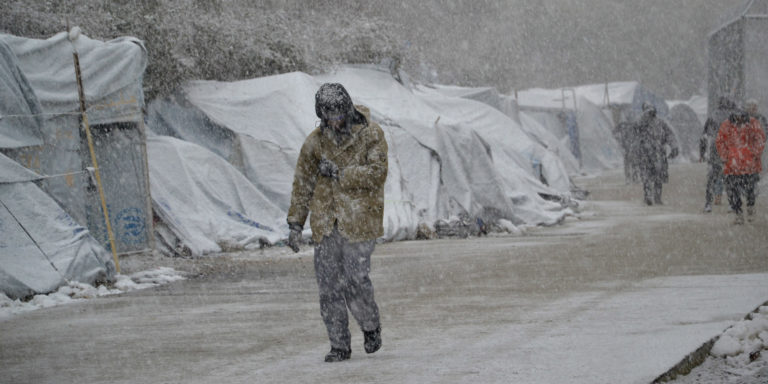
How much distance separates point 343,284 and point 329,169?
27.7 inches

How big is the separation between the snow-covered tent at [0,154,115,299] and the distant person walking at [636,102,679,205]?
12.0m

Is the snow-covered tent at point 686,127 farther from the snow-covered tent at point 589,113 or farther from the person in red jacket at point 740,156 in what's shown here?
the person in red jacket at point 740,156

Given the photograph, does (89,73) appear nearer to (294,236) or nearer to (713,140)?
(294,236)

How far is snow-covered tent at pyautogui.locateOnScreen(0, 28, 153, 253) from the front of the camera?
11.1m

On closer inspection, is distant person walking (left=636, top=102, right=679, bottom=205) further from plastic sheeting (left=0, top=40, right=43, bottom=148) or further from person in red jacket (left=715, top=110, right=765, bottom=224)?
plastic sheeting (left=0, top=40, right=43, bottom=148)

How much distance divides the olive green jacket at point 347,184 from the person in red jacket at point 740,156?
31.4ft

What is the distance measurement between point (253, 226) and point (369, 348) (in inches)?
356

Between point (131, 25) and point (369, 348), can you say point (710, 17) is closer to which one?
point (131, 25)

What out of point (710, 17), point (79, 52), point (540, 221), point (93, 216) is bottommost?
point (540, 221)

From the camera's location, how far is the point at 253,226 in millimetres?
14461

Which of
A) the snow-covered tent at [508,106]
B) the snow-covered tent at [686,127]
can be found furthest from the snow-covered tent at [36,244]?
the snow-covered tent at [686,127]

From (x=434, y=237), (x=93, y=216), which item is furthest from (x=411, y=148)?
(x=93, y=216)

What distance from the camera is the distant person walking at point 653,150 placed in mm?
18781

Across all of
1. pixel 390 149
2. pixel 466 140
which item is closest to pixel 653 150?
pixel 466 140
